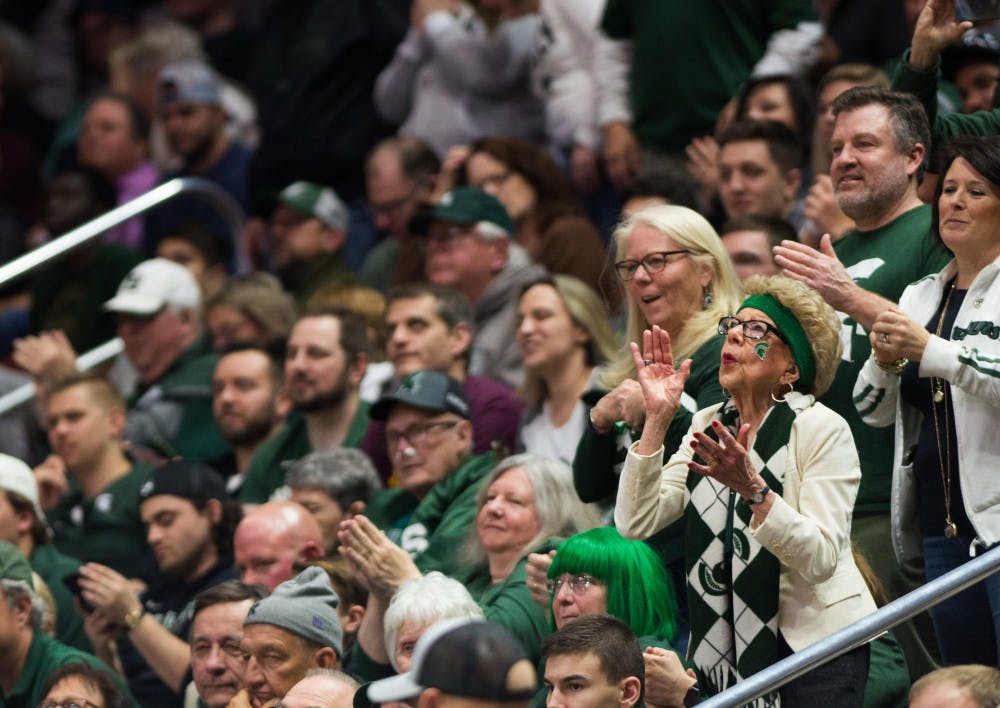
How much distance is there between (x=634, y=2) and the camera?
31.4 feet

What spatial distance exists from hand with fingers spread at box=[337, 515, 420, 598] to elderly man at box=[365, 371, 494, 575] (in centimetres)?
70

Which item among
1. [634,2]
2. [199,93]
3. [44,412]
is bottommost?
[44,412]

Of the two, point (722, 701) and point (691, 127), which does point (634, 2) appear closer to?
point (691, 127)

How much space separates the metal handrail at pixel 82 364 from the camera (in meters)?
10.4

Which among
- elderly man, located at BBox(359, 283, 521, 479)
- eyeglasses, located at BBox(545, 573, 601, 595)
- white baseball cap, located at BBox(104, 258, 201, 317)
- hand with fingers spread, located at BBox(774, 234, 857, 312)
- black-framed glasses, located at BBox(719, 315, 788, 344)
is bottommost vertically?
white baseball cap, located at BBox(104, 258, 201, 317)

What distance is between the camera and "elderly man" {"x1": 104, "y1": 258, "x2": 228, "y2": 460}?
9.77 meters

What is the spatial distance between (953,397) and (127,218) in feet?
19.6

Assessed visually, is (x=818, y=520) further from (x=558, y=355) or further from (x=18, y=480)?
(x=18, y=480)

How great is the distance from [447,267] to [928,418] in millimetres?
3581

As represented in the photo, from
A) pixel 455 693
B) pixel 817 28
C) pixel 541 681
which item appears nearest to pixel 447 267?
pixel 817 28

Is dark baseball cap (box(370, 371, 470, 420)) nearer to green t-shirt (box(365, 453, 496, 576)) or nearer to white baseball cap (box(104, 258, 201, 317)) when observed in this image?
green t-shirt (box(365, 453, 496, 576))

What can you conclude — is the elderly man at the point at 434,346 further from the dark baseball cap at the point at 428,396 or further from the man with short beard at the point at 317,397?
the dark baseball cap at the point at 428,396

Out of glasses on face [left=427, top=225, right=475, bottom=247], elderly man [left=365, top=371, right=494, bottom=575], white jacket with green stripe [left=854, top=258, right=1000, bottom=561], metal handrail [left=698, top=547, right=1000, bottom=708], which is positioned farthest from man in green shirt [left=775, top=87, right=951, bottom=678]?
glasses on face [left=427, top=225, right=475, bottom=247]

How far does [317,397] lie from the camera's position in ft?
28.9
